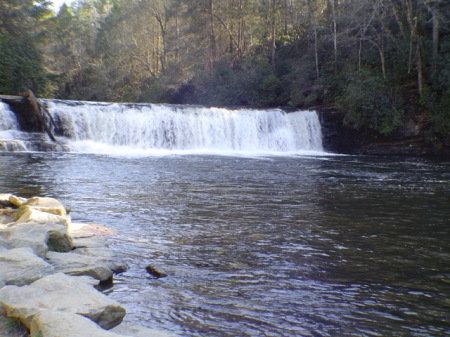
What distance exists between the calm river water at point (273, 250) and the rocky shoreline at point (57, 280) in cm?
27

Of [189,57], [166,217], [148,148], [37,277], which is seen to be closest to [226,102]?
[189,57]

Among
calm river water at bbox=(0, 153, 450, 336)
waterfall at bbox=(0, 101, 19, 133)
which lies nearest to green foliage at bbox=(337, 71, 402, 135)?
calm river water at bbox=(0, 153, 450, 336)

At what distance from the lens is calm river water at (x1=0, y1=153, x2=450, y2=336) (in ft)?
10.9

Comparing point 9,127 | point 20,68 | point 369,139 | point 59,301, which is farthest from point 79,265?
point 20,68

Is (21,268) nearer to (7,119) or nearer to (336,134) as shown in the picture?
(7,119)

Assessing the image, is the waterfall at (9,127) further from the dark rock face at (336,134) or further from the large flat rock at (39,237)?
the dark rock face at (336,134)

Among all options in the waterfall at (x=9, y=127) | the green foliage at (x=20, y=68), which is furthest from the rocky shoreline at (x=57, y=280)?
the green foliage at (x=20, y=68)

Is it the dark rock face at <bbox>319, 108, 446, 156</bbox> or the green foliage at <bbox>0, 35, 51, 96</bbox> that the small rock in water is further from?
the green foliage at <bbox>0, 35, 51, 96</bbox>

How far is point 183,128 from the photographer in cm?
2047

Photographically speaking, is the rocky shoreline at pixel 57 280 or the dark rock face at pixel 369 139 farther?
the dark rock face at pixel 369 139

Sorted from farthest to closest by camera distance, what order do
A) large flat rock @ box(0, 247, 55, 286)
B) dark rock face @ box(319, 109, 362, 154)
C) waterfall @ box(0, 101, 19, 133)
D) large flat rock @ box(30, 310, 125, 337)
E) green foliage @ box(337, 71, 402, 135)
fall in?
dark rock face @ box(319, 109, 362, 154), green foliage @ box(337, 71, 402, 135), waterfall @ box(0, 101, 19, 133), large flat rock @ box(0, 247, 55, 286), large flat rock @ box(30, 310, 125, 337)

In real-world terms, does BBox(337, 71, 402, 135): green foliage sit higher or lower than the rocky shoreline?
higher

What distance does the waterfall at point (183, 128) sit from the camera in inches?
738

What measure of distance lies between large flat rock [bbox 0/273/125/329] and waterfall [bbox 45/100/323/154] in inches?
608
